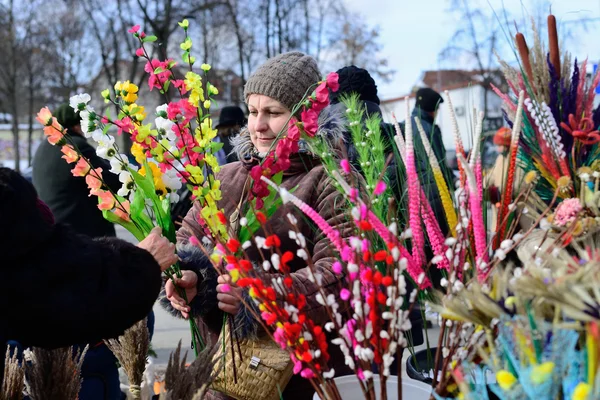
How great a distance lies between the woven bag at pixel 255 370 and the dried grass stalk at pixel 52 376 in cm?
37

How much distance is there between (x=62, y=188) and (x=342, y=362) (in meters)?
2.38

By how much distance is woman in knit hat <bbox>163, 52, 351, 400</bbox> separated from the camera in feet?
5.02

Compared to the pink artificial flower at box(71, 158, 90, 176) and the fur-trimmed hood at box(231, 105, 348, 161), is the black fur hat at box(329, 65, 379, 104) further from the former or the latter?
the pink artificial flower at box(71, 158, 90, 176)

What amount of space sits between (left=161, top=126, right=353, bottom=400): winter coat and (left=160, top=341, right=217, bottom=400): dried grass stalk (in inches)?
7.9

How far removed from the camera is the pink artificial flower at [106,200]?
1502mm


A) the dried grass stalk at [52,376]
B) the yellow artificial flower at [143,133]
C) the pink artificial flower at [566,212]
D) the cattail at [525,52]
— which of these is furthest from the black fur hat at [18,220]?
the cattail at [525,52]

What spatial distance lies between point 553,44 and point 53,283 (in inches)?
51.6

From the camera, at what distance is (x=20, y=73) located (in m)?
Result: 20.0

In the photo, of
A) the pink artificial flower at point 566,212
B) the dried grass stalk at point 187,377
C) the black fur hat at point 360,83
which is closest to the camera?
the pink artificial flower at point 566,212

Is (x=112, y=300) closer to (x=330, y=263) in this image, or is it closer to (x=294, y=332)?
(x=294, y=332)

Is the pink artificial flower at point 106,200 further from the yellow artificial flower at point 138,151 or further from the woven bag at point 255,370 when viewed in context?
the woven bag at point 255,370

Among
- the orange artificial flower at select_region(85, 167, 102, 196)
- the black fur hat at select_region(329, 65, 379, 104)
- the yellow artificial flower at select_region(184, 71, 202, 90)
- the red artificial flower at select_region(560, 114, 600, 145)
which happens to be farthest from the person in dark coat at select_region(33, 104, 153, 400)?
the red artificial flower at select_region(560, 114, 600, 145)

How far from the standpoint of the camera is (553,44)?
1514 millimetres

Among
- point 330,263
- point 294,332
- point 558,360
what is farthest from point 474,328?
point 330,263
